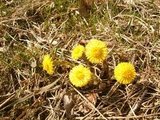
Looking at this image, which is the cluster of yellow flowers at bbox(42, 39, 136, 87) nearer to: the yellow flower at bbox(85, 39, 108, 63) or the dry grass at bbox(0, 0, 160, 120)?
the yellow flower at bbox(85, 39, 108, 63)

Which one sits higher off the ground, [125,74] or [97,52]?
[97,52]

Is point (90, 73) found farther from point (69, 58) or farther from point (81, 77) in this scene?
point (69, 58)

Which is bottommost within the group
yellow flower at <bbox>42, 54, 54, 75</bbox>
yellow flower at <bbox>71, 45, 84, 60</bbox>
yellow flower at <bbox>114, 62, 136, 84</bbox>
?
yellow flower at <bbox>114, 62, 136, 84</bbox>

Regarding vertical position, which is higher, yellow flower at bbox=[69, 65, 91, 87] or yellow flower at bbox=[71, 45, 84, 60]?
yellow flower at bbox=[71, 45, 84, 60]

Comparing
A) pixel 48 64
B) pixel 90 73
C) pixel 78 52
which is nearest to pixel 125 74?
pixel 90 73

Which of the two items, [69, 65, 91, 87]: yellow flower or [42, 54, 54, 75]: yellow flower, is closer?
[69, 65, 91, 87]: yellow flower

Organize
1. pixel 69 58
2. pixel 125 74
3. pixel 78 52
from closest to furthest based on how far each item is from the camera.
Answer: pixel 125 74
pixel 78 52
pixel 69 58

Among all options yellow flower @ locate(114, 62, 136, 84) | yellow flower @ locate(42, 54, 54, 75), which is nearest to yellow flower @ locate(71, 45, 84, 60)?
yellow flower @ locate(42, 54, 54, 75)

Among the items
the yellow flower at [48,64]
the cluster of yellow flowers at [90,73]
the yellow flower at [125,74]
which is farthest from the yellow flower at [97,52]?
the yellow flower at [48,64]

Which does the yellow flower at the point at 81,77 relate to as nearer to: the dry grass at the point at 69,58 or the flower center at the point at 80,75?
the flower center at the point at 80,75
